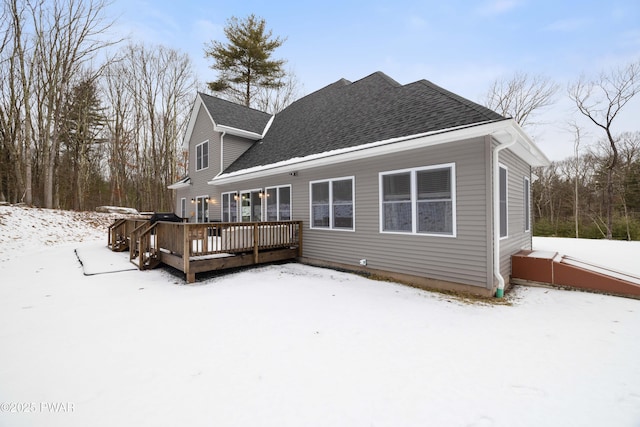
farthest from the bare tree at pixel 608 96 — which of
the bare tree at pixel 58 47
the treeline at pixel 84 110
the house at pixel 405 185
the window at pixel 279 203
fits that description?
the bare tree at pixel 58 47

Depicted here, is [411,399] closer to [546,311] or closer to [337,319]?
[337,319]

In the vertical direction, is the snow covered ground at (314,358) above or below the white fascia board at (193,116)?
below

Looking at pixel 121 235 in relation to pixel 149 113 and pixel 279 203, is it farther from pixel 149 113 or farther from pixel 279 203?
pixel 149 113

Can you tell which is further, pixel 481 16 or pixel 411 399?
pixel 481 16

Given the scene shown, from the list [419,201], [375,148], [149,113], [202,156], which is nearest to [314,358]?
[419,201]

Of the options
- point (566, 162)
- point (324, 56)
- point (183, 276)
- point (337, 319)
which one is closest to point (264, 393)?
point (337, 319)

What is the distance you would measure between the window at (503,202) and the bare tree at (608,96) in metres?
14.5

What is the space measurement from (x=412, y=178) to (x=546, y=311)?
10.4ft

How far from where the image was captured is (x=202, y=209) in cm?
1329

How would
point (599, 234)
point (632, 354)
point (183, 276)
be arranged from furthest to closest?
point (599, 234) < point (183, 276) < point (632, 354)

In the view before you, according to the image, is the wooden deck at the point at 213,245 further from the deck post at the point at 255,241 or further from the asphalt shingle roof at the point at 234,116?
the asphalt shingle roof at the point at 234,116

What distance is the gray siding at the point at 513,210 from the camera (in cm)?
555

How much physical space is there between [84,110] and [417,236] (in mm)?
24220

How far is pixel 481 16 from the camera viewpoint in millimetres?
14148
